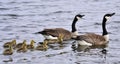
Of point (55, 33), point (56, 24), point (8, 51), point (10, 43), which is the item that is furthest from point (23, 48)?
point (56, 24)

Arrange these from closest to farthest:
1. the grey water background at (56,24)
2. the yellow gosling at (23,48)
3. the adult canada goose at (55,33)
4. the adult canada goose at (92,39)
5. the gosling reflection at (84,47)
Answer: the grey water background at (56,24) < the yellow gosling at (23,48) < the gosling reflection at (84,47) < the adult canada goose at (92,39) < the adult canada goose at (55,33)

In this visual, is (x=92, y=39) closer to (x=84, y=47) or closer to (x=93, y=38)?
(x=93, y=38)

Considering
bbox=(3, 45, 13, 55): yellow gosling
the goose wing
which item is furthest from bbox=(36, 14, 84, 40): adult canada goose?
bbox=(3, 45, 13, 55): yellow gosling

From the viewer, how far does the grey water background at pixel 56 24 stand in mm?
19183

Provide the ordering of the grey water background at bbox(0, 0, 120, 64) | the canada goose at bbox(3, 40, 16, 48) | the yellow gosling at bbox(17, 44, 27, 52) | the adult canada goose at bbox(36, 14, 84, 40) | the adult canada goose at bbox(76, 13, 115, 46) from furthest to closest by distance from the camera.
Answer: the adult canada goose at bbox(36, 14, 84, 40) → the adult canada goose at bbox(76, 13, 115, 46) → the canada goose at bbox(3, 40, 16, 48) → the yellow gosling at bbox(17, 44, 27, 52) → the grey water background at bbox(0, 0, 120, 64)

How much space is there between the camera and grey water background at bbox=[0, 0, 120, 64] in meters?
19.2

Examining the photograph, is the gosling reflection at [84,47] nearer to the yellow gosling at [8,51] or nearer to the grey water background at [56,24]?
the grey water background at [56,24]

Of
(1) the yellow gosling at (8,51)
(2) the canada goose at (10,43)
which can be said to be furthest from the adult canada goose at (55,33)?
(1) the yellow gosling at (8,51)

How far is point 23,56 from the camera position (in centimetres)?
1925

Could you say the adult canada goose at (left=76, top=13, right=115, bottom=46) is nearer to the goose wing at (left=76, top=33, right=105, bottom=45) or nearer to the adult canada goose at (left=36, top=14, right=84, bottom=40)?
the goose wing at (left=76, top=33, right=105, bottom=45)

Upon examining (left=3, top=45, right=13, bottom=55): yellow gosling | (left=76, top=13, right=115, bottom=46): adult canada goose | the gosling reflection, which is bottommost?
the gosling reflection

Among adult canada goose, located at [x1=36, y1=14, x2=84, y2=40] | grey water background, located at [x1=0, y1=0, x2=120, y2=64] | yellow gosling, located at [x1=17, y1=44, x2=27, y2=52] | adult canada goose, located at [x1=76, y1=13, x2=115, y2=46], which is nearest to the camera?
grey water background, located at [x1=0, y1=0, x2=120, y2=64]

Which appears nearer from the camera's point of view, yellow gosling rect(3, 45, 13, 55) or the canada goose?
yellow gosling rect(3, 45, 13, 55)

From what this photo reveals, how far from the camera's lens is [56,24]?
1033 inches
